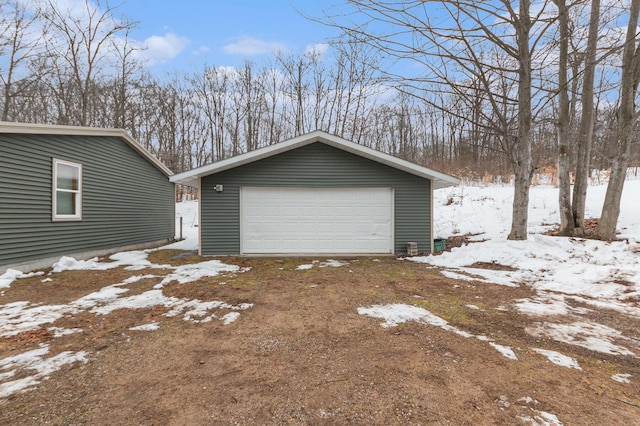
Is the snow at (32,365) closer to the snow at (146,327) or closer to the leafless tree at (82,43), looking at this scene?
the snow at (146,327)

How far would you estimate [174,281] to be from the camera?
562 cm

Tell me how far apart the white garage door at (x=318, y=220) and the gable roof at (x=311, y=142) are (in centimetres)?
83

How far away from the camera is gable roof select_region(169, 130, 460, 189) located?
8.02 m

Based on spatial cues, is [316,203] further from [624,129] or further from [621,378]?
[624,129]

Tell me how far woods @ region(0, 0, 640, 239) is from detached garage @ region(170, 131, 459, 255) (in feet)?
6.44

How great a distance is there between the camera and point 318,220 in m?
8.73

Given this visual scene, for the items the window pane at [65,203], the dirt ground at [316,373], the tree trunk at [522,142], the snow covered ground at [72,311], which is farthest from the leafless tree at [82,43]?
the tree trunk at [522,142]

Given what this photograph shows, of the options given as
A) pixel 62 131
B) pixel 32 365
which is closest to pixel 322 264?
pixel 32 365

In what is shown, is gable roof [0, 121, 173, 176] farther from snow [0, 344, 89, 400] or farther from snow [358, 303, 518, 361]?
snow [358, 303, 518, 361]

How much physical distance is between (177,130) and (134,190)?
14.5 meters

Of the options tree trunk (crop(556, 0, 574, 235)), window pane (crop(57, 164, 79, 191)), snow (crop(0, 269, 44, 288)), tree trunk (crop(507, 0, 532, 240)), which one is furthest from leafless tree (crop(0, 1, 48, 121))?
tree trunk (crop(556, 0, 574, 235))

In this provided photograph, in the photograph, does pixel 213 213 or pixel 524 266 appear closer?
pixel 524 266

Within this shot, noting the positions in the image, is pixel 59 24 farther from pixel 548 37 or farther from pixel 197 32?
pixel 548 37

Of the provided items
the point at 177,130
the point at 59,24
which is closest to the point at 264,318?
the point at 59,24
